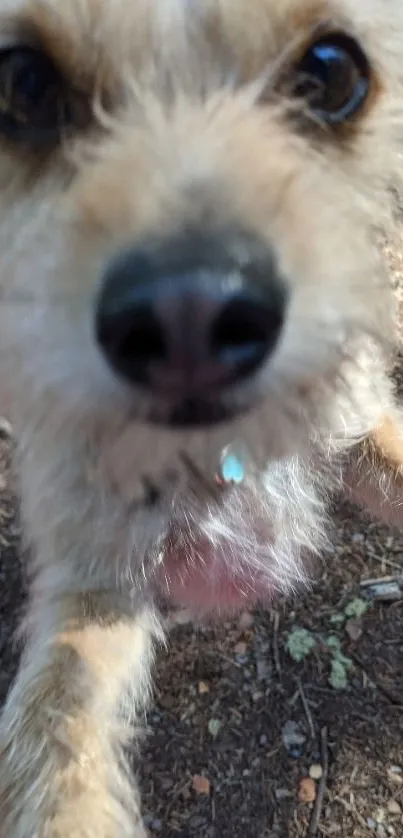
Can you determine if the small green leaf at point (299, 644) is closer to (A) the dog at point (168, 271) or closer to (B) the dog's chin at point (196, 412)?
(A) the dog at point (168, 271)

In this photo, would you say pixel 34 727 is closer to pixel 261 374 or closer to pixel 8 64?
pixel 261 374

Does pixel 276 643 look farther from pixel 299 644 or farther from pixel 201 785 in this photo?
pixel 201 785

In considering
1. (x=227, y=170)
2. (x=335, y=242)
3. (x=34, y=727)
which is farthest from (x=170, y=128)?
(x=34, y=727)

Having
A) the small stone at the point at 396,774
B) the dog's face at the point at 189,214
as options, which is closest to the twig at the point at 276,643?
the small stone at the point at 396,774

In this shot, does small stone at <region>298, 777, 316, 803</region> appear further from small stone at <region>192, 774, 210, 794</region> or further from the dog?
the dog

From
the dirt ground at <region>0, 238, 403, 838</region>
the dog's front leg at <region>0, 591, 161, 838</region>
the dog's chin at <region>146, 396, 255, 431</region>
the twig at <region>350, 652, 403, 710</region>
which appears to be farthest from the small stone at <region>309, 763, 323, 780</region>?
the dog's chin at <region>146, 396, 255, 431</region>

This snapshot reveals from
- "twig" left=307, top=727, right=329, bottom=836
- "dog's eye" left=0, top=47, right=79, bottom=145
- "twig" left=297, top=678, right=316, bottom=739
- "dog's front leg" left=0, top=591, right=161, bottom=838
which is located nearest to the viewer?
"dog's eye" left=0, top=47, right=79, bottom=145

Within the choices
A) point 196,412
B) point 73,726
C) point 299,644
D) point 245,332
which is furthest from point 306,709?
point 245,332
